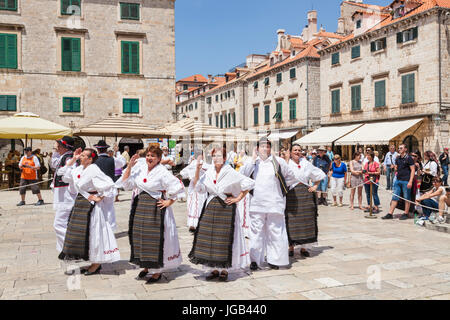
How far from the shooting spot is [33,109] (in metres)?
22.7

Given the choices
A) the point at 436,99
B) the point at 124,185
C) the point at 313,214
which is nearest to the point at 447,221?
the point at 313,214

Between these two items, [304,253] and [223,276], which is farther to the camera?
[304,253]

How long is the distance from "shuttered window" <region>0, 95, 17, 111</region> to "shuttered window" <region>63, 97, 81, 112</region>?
250 centimetres

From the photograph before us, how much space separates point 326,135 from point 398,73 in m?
6.52

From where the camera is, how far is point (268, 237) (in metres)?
5.88

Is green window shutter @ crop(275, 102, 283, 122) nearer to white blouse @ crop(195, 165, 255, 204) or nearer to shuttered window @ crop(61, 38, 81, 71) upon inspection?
shuttered window @ crop(61, 38, 81, 71)

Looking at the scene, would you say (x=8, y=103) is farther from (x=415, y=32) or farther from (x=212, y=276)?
(x=415, y=32)

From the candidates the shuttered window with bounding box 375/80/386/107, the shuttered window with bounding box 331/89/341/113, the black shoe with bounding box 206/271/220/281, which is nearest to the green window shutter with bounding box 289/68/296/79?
the shuttered window with bounding box 331/89/341/113

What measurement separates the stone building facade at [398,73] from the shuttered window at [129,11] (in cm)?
1442

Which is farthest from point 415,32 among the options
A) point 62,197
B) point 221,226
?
point 62,197

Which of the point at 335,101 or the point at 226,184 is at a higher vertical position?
the point at 335,101

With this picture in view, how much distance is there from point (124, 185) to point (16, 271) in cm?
191

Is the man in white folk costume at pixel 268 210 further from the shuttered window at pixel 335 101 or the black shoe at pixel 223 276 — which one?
the shuttered window at pixel 335 101
